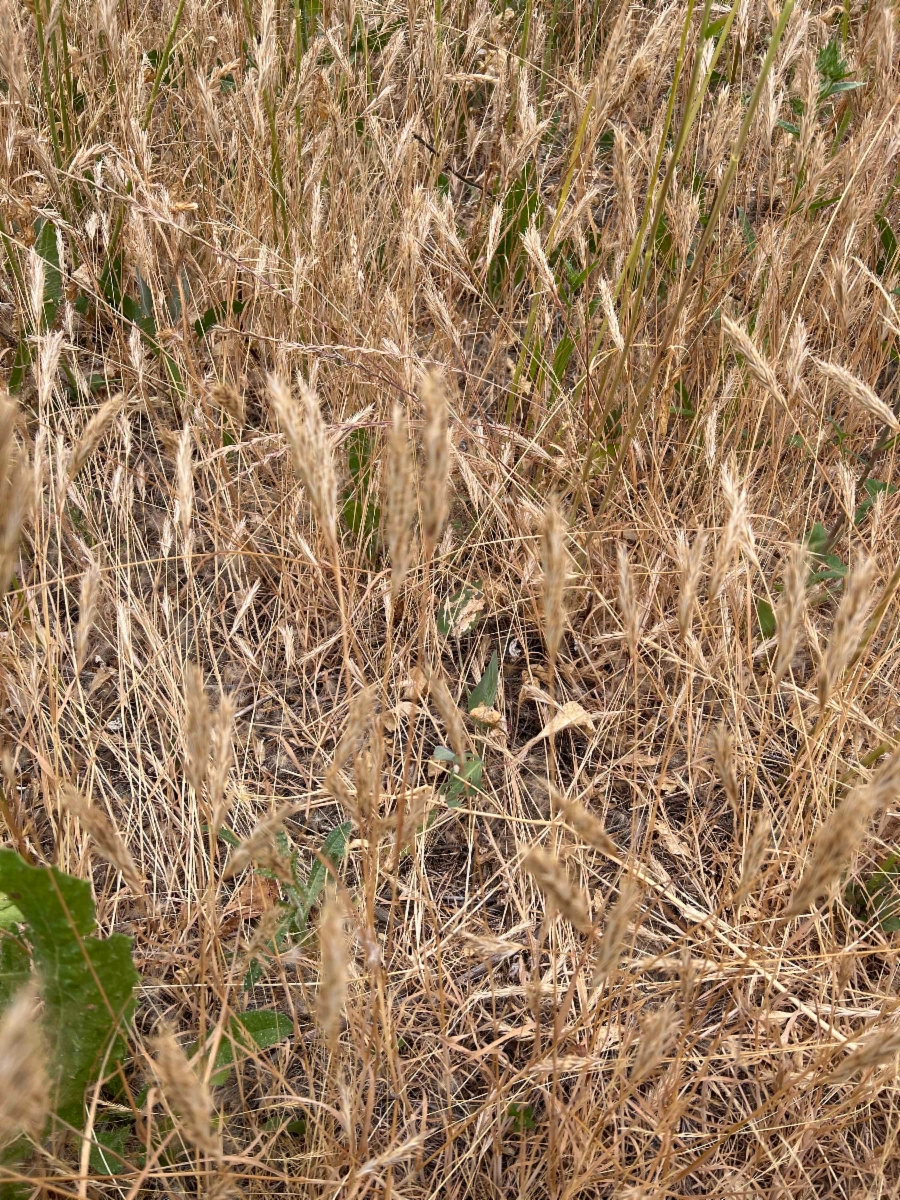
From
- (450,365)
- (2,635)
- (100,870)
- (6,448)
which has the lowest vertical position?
(100,870)

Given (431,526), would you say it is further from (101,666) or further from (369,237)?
(369,237)

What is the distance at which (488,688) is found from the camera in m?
1.39

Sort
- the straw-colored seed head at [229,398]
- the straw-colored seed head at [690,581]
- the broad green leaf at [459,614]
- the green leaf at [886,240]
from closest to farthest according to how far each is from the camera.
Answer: the straw-colored seed head at [690,581], the straw-colored seed head at [229,398], the broad green leaf at [459,614], the green leaf at [886,240]

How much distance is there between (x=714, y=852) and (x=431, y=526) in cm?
79

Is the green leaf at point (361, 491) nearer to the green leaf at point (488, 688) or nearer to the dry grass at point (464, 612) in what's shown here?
the dry grass at point (464, 612)

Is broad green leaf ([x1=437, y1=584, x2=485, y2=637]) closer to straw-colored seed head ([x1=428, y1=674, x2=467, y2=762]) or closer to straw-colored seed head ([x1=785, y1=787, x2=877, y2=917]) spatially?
straw-colored seed head ([x1=428, y1=674, x2=467, y2=762])

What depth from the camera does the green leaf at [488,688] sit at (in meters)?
1.39

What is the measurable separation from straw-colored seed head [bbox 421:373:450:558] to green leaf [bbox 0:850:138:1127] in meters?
0.47

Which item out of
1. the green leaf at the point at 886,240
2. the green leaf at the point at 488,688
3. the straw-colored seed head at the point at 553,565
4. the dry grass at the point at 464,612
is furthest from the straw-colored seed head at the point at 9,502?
the green leaf at the point at 886,240

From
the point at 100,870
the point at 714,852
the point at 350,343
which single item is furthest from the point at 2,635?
the point at 714,852

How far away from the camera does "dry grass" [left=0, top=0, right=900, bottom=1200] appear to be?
919mm

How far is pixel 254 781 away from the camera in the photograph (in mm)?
1361

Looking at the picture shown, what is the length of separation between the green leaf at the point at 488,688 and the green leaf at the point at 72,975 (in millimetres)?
623

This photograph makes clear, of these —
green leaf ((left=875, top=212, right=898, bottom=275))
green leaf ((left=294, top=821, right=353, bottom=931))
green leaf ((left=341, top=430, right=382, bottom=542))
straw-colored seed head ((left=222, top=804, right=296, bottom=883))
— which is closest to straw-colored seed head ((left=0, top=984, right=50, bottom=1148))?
straw-colored seed head ((left=222, top=804, right=296, bottom=883))
